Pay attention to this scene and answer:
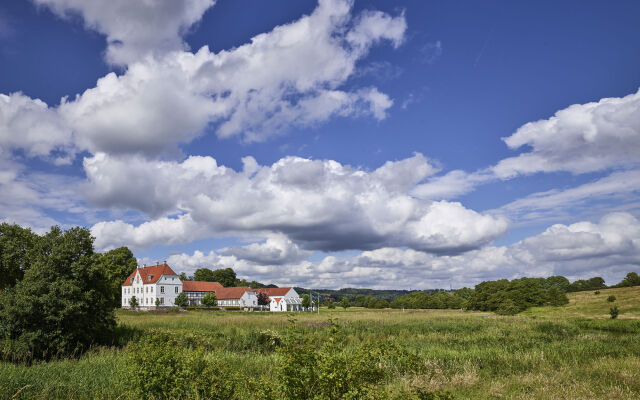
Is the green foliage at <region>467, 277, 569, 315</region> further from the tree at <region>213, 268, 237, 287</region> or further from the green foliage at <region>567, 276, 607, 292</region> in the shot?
the tree at <region>213, 268, 237, 287</region>

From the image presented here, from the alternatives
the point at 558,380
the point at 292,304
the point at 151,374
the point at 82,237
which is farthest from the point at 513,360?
the point at 292,304

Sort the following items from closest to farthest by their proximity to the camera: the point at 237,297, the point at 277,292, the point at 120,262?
the point at 120,262 < the point at 237,297 < the point at 277,292

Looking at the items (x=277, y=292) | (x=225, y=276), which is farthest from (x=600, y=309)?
(x=225, y=276)

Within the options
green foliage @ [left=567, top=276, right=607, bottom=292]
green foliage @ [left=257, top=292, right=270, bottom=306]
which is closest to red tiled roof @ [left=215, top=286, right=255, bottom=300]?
green foliage @ [left=257, top=292, right=270, bottom=306]

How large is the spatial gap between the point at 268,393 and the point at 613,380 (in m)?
12.1

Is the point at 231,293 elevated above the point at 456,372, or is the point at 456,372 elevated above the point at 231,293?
the point at 456,372

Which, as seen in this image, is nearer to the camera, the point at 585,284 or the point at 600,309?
the point at 600,309

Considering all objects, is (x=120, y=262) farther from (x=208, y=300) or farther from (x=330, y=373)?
(x=330, y=373)

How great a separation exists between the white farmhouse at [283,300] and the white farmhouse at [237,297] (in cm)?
918

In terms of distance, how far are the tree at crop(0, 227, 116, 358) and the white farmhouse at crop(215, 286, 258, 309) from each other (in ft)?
257

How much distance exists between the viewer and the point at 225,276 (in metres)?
122

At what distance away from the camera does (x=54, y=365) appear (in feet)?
42.7

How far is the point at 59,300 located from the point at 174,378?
40.0ft

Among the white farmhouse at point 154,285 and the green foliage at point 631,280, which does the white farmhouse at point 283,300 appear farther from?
the green foliage at point 631,280
